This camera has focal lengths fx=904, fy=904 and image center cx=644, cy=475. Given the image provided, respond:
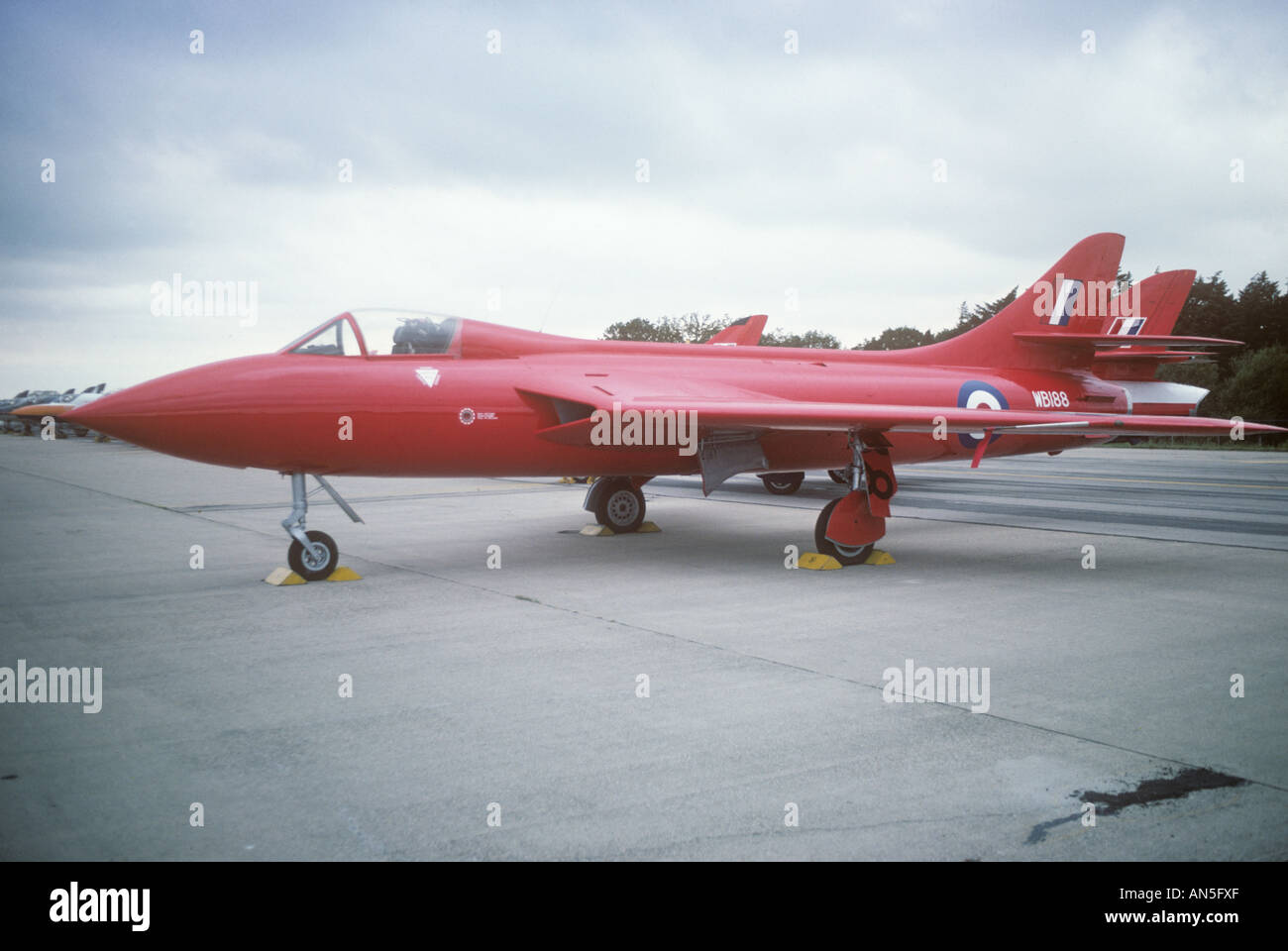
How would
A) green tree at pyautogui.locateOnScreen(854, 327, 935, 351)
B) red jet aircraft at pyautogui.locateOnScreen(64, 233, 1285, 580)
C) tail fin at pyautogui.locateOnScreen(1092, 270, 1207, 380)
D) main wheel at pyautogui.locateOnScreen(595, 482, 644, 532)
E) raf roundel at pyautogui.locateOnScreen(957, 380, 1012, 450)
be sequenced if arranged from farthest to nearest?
green tree at pyautogui.locateOnScreen(854, 327, 935, 351) → tail fin at pyautogui.locateOnScreen(1092, 270, 1207, 380) → main wheel at pyautogui.locateOnScreen(595, 482, 644, 532) → raf roundel at pyautogui.locateOnScreen(957, 380, 1012, 450) → red jet aircraft at pyautogui.locateOnScreen(64, 233, 1285, 580)

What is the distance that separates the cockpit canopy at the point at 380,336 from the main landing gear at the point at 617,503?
3.71m

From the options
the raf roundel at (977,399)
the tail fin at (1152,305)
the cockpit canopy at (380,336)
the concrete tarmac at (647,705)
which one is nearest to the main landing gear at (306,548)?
the concrete tarmac at (647,705)

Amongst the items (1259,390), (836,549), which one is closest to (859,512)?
(836,549)

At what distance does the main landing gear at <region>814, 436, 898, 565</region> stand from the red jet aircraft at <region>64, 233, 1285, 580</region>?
2 centimetres

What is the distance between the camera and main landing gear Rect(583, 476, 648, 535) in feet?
43.1

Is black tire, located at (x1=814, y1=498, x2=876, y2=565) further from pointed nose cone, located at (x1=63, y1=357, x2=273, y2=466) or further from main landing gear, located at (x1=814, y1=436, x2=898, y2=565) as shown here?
pointed nose cone, located at (x1=63, y1=357, x2=273, y2=466)

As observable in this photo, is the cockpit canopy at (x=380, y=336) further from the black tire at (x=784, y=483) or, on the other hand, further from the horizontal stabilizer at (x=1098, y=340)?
the black tire at (x=784, y=483)

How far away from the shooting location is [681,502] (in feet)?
58.7

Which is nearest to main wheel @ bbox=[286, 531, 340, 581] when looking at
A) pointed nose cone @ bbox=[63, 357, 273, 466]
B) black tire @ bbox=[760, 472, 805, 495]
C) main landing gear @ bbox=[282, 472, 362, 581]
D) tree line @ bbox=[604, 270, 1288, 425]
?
main landing gear @ bbox=[282, 472, 362, 581]

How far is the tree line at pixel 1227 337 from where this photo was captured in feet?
168

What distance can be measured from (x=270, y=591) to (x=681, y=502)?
33.2 ft
